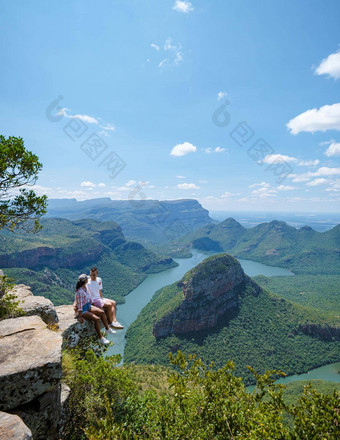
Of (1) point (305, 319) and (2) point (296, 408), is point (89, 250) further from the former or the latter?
(2) point (296, 408)

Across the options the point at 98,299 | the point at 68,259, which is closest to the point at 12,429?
the point at 98,299

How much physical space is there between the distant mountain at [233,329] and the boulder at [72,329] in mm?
54461

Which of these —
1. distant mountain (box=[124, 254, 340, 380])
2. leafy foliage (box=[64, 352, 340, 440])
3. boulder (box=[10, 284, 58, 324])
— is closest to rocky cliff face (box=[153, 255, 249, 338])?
distant mountain (box=[124, 254, 340, 380])

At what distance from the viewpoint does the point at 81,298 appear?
9234 mm

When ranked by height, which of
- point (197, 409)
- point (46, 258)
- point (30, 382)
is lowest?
point (46, 258)

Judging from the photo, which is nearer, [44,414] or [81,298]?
[44,414]

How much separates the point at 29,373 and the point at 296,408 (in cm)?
638

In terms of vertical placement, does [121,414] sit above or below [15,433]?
below

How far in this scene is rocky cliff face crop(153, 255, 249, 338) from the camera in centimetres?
6438

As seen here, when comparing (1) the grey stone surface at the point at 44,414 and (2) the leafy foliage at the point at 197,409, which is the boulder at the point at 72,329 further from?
(1) the grey stone surface at the point at 44,414

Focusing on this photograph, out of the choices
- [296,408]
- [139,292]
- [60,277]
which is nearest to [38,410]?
[296,408]

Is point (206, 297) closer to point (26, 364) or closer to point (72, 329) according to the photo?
point (72, 329)

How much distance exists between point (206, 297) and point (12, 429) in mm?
69118

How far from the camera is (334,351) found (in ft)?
201
